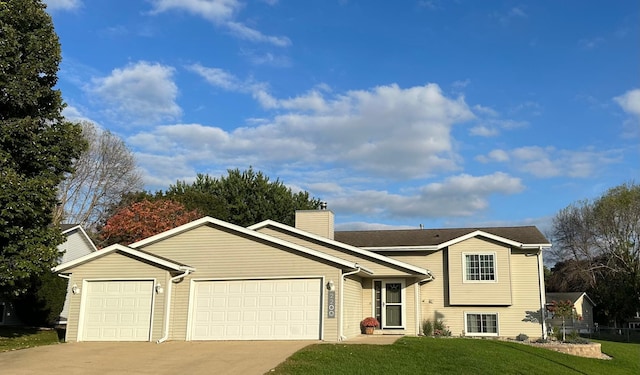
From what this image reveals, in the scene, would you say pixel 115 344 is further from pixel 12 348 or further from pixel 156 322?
pixel 12 348

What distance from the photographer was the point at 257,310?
56.6 ft

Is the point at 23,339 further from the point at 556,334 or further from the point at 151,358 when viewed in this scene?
the point at 556,334

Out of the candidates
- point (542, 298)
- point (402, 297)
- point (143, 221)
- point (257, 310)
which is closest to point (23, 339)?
point (257, 310)

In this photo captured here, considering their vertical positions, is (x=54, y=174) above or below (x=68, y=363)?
above

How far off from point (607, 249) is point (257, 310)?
41.4 meters

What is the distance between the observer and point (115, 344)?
16.4 meters

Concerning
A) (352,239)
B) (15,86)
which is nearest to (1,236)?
(15,86)

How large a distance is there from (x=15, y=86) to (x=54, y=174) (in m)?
2.78

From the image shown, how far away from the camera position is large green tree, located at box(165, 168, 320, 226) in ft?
140

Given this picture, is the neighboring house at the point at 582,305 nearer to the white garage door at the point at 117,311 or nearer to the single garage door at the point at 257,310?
the single garage door at the point at 257,310

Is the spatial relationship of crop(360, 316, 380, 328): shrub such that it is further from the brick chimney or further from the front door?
the brick chimney

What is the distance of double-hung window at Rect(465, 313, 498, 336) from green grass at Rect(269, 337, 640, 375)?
16.4 feet

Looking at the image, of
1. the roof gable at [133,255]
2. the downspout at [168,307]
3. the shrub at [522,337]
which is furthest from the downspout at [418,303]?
the downspout at [168,307]

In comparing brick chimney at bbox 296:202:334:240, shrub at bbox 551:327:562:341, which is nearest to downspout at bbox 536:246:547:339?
shrub at bbox 551:327:562:341
